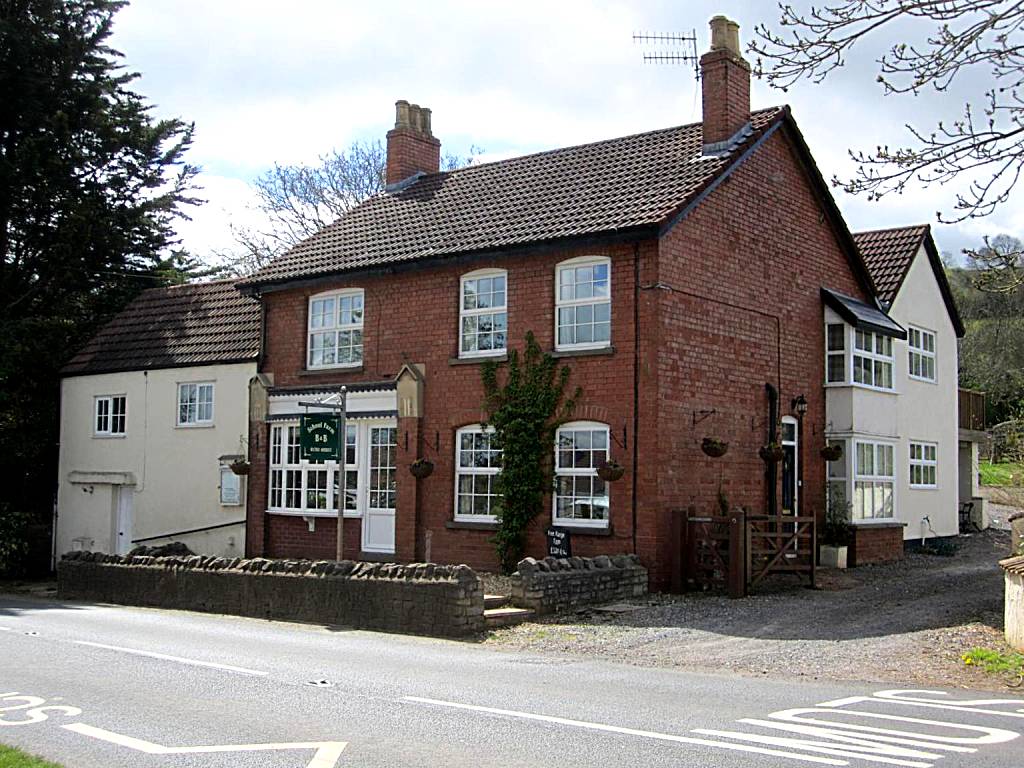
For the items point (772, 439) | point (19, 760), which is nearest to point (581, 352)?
point (772, 439)

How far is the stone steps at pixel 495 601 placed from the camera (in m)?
16.5

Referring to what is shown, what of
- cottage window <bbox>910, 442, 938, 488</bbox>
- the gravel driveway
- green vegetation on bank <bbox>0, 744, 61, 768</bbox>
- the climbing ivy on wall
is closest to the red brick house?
the climbing ivy on wall

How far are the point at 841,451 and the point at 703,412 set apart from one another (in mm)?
5242

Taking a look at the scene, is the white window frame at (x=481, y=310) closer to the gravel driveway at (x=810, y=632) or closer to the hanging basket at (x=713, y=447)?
the hanging basket at (x=713, y=447)

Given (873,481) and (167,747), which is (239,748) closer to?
(167,747)

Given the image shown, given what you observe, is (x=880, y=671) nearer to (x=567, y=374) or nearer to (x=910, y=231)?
(x=567, y=374)

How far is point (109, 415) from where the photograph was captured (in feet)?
95.1

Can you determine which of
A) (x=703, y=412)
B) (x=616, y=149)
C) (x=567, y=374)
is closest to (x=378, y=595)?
(x=567, y=374)

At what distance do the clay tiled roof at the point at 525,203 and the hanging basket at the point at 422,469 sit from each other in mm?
3999

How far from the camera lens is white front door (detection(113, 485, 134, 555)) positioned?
92.3 ft

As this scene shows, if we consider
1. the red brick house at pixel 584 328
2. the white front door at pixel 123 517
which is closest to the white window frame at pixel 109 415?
the white front door at pixel 123 517

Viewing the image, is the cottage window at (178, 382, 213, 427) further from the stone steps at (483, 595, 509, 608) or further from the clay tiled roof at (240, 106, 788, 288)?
the stone steps at (483, 595, 509, 608)

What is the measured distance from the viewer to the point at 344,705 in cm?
950

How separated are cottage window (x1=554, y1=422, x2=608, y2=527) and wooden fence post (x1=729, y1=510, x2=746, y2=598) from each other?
2.30 meters
